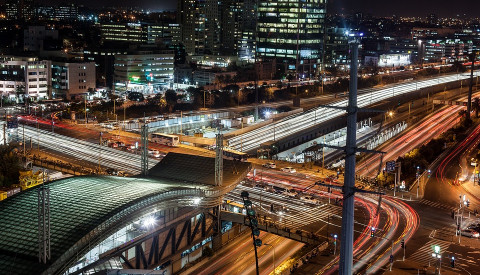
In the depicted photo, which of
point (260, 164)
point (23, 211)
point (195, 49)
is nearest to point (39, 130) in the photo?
point (260, 164)

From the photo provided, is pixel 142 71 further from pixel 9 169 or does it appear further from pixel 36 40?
pixel 9 169

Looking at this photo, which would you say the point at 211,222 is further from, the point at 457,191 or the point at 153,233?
the point at 457,191

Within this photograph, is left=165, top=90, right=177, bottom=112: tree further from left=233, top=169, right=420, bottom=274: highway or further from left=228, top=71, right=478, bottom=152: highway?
left=233, top=169, right=420, bottom=274: highway

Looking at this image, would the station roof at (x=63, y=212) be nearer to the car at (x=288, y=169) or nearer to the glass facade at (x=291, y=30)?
the car at (x=288, y=169)

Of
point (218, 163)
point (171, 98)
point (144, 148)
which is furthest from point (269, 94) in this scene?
point (218, 163)

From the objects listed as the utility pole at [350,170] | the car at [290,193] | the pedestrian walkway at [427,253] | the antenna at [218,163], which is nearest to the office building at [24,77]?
the car at [290,193]

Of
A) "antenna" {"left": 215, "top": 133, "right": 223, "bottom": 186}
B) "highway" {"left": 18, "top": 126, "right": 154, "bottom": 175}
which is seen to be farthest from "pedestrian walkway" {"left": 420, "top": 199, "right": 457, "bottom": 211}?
"highway" {"left": 18, "top": 126, "right": 154, "bottom": 175}
